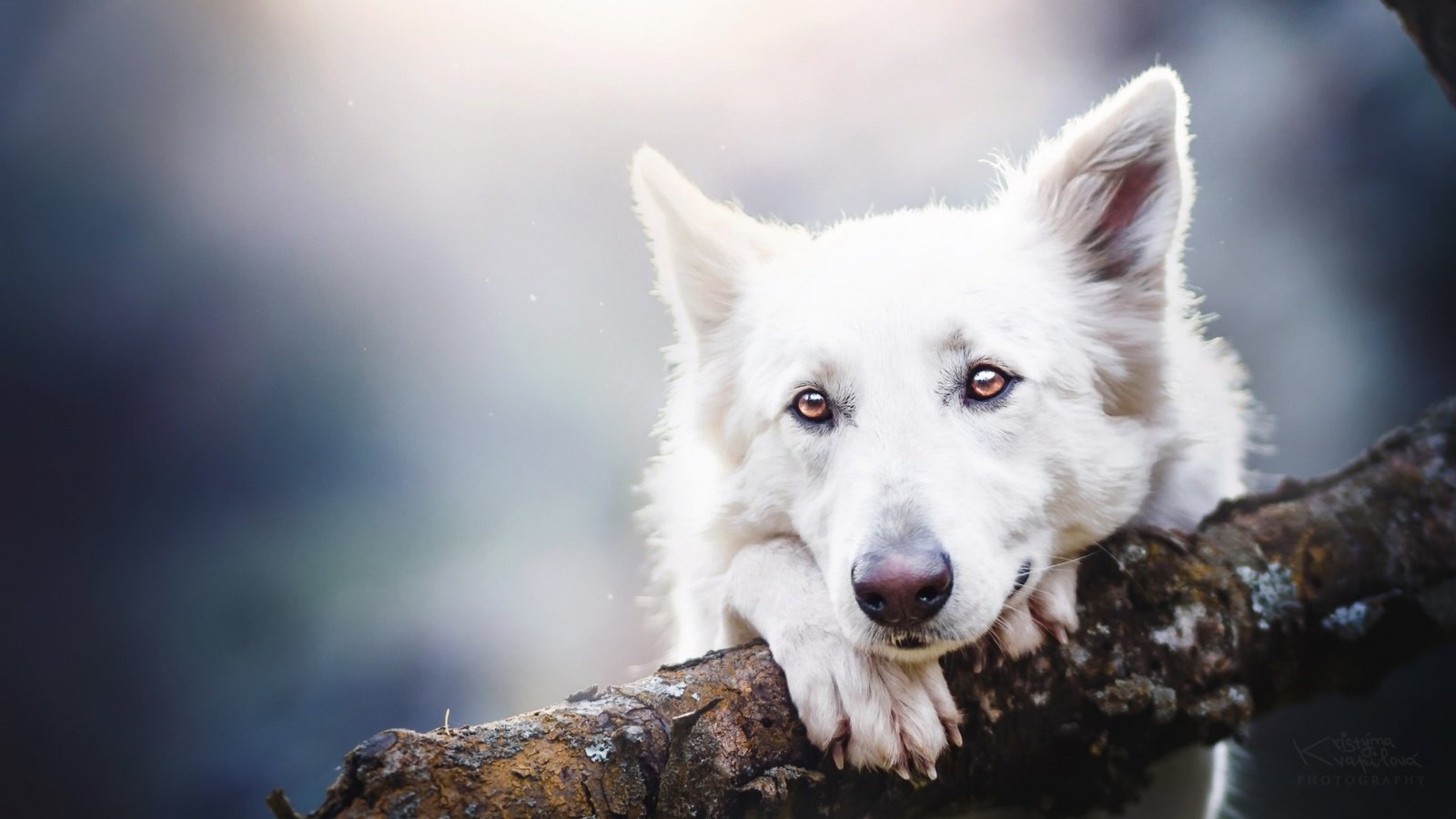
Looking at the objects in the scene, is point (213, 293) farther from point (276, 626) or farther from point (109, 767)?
point (109, 767)

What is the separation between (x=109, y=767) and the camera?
99.6 inches

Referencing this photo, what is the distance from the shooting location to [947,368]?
1.80 m

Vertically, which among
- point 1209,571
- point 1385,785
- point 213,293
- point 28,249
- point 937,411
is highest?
A: point 28,249

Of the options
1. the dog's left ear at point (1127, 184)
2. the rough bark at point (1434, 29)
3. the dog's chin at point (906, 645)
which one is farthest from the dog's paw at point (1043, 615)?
the rough bark at point (1434, 29)

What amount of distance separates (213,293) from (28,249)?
0.54m

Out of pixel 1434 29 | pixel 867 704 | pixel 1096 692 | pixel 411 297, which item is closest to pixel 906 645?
pixel 867 704

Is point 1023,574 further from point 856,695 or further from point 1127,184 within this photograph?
point 1127,184

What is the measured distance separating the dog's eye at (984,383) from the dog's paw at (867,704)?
59 cm

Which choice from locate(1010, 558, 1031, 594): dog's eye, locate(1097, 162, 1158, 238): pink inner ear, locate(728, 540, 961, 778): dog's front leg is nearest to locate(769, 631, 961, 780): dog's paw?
locate(728, 540, 961, 778): dog's front leg

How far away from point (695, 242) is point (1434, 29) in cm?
240

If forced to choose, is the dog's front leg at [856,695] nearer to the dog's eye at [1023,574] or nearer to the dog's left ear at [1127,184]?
the dog's eye at [1023,574]

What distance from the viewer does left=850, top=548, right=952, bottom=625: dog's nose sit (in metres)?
1.42

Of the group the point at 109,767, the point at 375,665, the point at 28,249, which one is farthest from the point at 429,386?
the point at 109,767

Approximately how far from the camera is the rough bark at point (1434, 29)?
2572 mm
